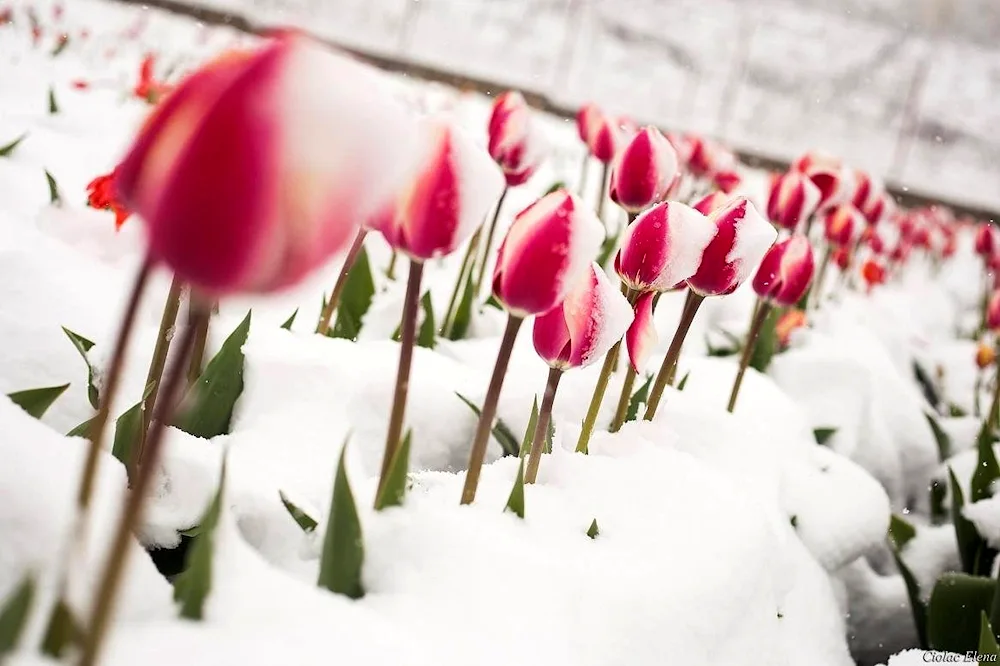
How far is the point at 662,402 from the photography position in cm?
84

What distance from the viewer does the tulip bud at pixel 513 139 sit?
0.84 m

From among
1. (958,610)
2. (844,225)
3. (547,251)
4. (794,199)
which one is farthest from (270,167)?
(844,225)

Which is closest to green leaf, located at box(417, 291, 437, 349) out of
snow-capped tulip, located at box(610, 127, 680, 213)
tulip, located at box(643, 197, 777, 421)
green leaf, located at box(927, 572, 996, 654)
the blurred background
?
snow-capped tulip, located at box(610, 127, 680, 213)

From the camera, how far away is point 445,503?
52cm

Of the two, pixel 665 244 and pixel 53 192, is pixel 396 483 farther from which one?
pixel 53 192

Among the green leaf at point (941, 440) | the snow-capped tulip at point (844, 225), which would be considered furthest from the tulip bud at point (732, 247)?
the snow-capped tulip at point (844, 225)

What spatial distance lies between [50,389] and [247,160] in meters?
0.36

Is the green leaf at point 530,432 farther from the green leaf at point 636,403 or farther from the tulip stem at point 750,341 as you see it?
the tulip stem at point 750,341

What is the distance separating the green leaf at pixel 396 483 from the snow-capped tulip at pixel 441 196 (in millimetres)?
114

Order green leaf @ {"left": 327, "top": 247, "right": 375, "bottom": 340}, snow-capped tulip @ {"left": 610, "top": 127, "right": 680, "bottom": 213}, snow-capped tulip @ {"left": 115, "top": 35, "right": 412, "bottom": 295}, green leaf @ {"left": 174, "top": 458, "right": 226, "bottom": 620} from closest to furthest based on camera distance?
snow-capped tulip @ {"left": 115, "top": 35, "right": 412, "bottom": 295}
green leaf @ {"left": 174, "top": 458, "right": 226, "bottom": 620}
snow-capped tulip @ {"left": 610, "top": 127, "right": 680, "bottom": 213}
green leaf @ {"left": 327, "top": 247, "right": 375, "bottom": 340}

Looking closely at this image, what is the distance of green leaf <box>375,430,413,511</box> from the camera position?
1.45ft

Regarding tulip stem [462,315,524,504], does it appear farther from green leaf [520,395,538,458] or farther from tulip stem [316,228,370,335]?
tulip stem [316,228,370,335]

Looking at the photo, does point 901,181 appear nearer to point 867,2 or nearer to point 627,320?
point 867,2

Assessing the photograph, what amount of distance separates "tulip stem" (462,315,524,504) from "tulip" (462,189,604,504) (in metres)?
0.02
